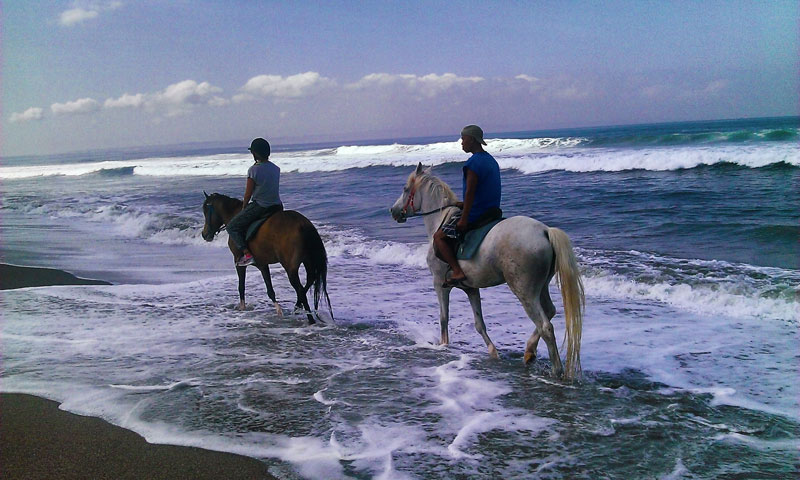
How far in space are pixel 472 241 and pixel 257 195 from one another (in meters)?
3.25

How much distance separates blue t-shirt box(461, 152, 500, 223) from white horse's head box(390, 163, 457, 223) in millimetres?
458

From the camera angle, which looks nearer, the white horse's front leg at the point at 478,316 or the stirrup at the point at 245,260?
the white horse's front leg at the point at 478,316

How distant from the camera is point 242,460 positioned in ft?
12.3

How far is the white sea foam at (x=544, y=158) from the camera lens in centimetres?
2286

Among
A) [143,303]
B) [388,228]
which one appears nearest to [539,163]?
[388,228]

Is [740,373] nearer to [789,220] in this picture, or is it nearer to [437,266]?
[437,266]

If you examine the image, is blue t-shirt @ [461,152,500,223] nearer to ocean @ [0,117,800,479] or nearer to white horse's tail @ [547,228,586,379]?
white horse's tail @ [547,228,586,379]

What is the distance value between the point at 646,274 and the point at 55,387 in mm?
7454

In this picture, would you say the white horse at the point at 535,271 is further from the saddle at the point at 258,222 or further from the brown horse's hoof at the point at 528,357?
the saddle at the point at 258,222

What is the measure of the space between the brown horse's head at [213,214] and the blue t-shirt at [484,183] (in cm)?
421

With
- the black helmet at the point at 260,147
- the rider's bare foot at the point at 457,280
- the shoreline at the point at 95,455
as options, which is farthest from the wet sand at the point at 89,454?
the black helmet at the point at 260,147

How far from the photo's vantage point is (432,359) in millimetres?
5820

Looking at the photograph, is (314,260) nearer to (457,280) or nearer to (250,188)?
(250,188)

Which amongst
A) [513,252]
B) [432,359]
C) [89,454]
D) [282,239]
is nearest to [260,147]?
[282,239]
